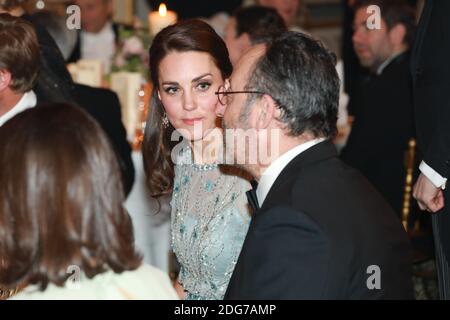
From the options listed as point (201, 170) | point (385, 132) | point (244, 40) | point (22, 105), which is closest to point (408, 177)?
point (385, 132)

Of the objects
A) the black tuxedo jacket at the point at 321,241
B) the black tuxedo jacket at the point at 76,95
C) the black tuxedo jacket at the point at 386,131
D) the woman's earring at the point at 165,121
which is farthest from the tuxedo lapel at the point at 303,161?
the black tuxedo jacket at the point at 386,131

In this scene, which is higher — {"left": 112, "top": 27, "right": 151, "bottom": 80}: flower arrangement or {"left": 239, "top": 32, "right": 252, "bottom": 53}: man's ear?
{"left": 239, "top": 32, "right": 252, "bottom": 53}: man's ear

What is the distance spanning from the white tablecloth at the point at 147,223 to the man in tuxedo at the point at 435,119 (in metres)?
1.57

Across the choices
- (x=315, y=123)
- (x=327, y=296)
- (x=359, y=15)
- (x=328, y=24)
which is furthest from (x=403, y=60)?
(x=328, y=24)

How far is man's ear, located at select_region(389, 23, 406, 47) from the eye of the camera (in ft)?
15.2

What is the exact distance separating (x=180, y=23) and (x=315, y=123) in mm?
800

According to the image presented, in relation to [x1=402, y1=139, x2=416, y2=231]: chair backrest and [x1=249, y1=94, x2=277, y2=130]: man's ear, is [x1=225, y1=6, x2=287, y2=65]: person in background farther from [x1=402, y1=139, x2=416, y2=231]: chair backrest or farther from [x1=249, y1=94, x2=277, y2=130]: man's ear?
[x1=249, y1=94, x2=277, y2=130]: man's ear

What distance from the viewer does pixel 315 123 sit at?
195 cm

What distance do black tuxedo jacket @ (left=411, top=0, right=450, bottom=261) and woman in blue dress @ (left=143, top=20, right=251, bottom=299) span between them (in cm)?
65

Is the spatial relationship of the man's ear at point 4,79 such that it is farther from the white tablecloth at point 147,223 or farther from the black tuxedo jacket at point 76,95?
the white tablecloth at point 147,223

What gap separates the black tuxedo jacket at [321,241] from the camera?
1.64 m

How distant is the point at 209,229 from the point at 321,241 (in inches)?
34.7

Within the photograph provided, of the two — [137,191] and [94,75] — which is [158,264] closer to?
[137,191]

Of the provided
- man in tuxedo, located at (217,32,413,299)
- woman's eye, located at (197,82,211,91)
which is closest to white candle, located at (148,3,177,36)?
woman's eye, located at (197,82,211,91)
